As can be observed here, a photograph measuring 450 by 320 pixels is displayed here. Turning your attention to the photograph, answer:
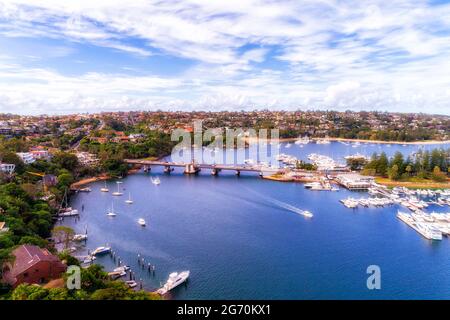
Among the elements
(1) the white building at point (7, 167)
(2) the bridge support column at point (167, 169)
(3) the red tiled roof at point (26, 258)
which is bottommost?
(3) the red tiled roof at point (26, 258)

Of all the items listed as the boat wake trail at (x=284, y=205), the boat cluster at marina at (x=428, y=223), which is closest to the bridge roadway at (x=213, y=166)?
the boat wake trail at (x=284, y=205)

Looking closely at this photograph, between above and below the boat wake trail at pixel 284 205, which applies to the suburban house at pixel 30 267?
above

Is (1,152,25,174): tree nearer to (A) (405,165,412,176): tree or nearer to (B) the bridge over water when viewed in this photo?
(B) the bridge over water

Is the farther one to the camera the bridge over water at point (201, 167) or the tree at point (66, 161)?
the bridge over water at point (201, 167)

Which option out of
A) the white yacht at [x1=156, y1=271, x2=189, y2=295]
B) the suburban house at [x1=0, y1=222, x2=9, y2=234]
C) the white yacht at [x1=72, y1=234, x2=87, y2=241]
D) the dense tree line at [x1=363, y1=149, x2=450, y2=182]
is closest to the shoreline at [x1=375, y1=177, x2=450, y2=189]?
the dense tree line at [x1=363, y1=149, x2=450, y2=182]

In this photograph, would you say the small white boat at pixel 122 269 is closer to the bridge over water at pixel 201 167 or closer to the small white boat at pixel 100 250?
the small white boat at pixel 100 250
